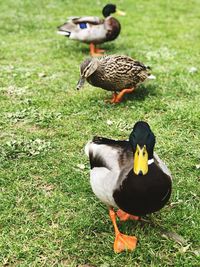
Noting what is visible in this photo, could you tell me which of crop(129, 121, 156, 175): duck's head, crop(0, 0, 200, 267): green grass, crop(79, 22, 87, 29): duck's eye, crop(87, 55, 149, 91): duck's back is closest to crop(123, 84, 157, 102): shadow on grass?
crop(0, 0, 200, 267): green grass

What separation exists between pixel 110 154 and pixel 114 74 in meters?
2.19

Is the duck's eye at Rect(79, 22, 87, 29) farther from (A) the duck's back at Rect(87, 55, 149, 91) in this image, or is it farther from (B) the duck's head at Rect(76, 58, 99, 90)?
(B) the duck's head at Rect(76, 58, 99, 90)

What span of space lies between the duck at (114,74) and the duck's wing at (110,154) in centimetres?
185

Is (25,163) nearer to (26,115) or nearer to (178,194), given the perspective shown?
(26,115)

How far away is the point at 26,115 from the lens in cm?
518

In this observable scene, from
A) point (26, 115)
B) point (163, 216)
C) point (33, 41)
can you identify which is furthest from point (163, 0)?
point (163, 216)

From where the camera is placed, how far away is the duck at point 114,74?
16.8ft

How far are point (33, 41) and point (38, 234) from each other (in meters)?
5.17

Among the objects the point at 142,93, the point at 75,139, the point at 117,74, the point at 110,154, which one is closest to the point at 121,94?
the point at 117,74

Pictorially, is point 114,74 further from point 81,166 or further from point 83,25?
point 83,25

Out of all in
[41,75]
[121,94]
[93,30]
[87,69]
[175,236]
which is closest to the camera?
[175,236]

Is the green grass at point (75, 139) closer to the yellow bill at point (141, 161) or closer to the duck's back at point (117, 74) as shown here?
the duck's back at point (117, 74)

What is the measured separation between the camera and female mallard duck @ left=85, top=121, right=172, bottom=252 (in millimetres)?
2895

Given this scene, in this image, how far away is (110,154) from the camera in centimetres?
318
